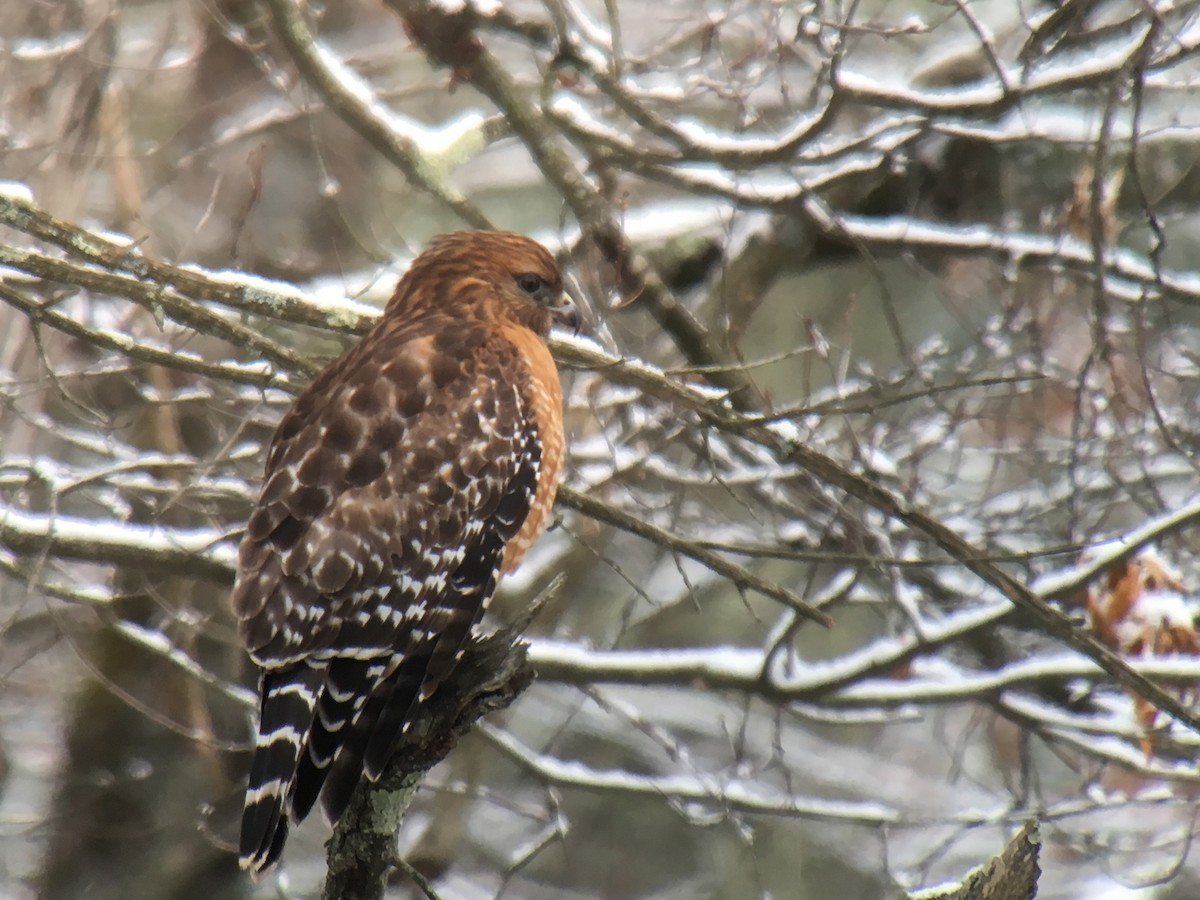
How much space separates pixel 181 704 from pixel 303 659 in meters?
3.40

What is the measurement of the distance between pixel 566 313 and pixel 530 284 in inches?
5.5

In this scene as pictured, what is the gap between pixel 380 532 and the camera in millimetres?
3648

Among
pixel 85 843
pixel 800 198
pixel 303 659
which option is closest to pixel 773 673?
pixel 800 198

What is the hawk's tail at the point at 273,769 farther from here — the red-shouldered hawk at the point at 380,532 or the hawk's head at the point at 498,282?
the hawk's head at the point at 498,282

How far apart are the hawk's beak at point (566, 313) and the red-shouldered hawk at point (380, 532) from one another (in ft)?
0.32

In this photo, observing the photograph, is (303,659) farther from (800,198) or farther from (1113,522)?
(1113,522)

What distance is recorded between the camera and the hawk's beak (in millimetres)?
4281

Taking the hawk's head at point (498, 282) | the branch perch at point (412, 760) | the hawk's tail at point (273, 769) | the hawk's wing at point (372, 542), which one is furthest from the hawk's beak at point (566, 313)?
the hawk's tail at point (273, 769)

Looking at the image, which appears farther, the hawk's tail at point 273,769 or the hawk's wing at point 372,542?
the hawk's wing at point 372,542

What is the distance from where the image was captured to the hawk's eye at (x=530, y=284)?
432cm

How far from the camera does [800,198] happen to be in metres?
5.40

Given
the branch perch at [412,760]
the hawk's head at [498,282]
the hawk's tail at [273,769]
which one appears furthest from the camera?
the hawk's head at [498,282]

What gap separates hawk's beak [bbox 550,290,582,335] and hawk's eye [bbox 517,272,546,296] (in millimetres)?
61

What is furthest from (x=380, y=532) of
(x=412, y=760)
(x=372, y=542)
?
(x=412, y=760)
